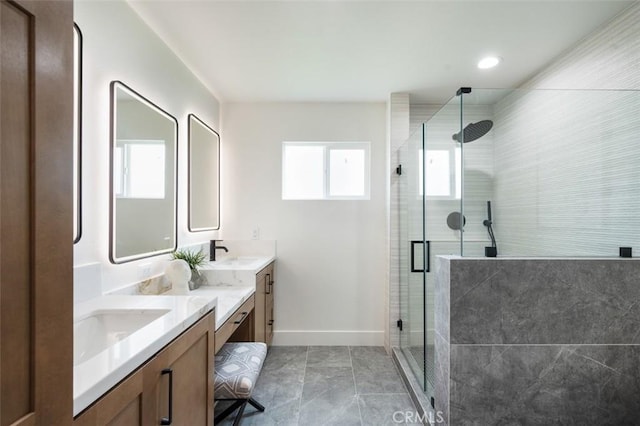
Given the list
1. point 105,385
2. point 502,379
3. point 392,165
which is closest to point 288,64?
point 392,165

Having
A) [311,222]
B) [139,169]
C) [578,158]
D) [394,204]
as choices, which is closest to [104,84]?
[139,169]

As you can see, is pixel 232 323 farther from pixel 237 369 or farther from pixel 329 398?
pixel 329 398

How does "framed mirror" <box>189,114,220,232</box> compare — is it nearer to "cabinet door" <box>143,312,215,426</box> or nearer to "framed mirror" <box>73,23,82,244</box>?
"framed mirror" <box>73,23,82,244</box>

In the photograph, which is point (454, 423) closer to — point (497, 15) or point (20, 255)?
point (20, 255)

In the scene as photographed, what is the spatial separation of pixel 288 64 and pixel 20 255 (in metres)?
2.22

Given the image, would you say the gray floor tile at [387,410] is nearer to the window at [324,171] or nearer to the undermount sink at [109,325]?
the undermount sink at [109,325]

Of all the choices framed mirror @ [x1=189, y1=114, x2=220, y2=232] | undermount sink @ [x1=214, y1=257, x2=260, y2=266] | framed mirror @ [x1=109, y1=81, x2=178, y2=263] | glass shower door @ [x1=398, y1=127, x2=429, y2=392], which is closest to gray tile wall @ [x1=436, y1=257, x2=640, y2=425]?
glass shower door @ [x1=398, y1=127, x2=429, y2=392]

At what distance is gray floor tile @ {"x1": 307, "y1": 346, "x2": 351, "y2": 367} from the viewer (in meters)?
2.70

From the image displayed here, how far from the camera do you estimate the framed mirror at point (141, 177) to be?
5.17ft

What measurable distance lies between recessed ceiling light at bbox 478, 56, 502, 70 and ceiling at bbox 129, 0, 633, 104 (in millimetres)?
46

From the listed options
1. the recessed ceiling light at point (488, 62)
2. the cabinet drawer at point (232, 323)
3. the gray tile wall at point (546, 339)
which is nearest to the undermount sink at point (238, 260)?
the cabinet drawer at point (232, 323)

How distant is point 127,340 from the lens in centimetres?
93

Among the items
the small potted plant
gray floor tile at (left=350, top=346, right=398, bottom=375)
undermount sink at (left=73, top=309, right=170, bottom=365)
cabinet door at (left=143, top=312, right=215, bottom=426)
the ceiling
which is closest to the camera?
cabinet door at (left=143, top=312, right=215, bottom=426)

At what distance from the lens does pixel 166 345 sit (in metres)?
0.99
